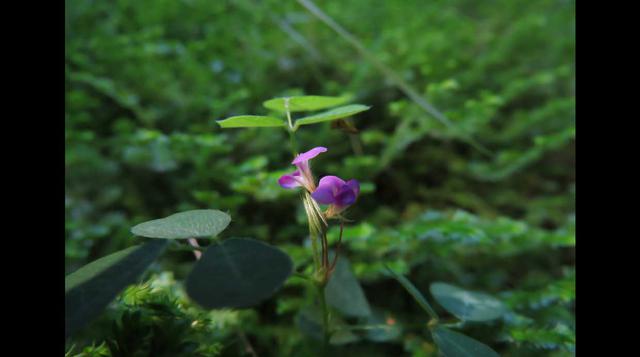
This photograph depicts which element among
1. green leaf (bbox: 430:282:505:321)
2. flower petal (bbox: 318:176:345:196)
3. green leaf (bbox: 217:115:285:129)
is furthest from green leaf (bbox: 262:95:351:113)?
green leaf (bbox: 430:282:505:321)

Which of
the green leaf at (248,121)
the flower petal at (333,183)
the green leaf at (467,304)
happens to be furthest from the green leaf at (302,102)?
the green leaf at (467,304)

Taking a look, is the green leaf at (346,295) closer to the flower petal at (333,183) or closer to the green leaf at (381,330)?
the green leaf at (381,330)

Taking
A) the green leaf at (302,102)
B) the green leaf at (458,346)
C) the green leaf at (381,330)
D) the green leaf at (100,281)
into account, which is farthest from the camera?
the green leaf at (381,330)

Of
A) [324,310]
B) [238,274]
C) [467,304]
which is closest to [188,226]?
[238,274]

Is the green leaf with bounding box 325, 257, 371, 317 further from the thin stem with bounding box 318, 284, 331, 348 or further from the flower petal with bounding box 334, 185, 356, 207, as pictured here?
the flower petal with bounding box 334, 185, 356, 207

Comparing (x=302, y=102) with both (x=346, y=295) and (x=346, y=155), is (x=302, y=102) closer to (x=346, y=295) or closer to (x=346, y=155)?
(x=346, y=295)
